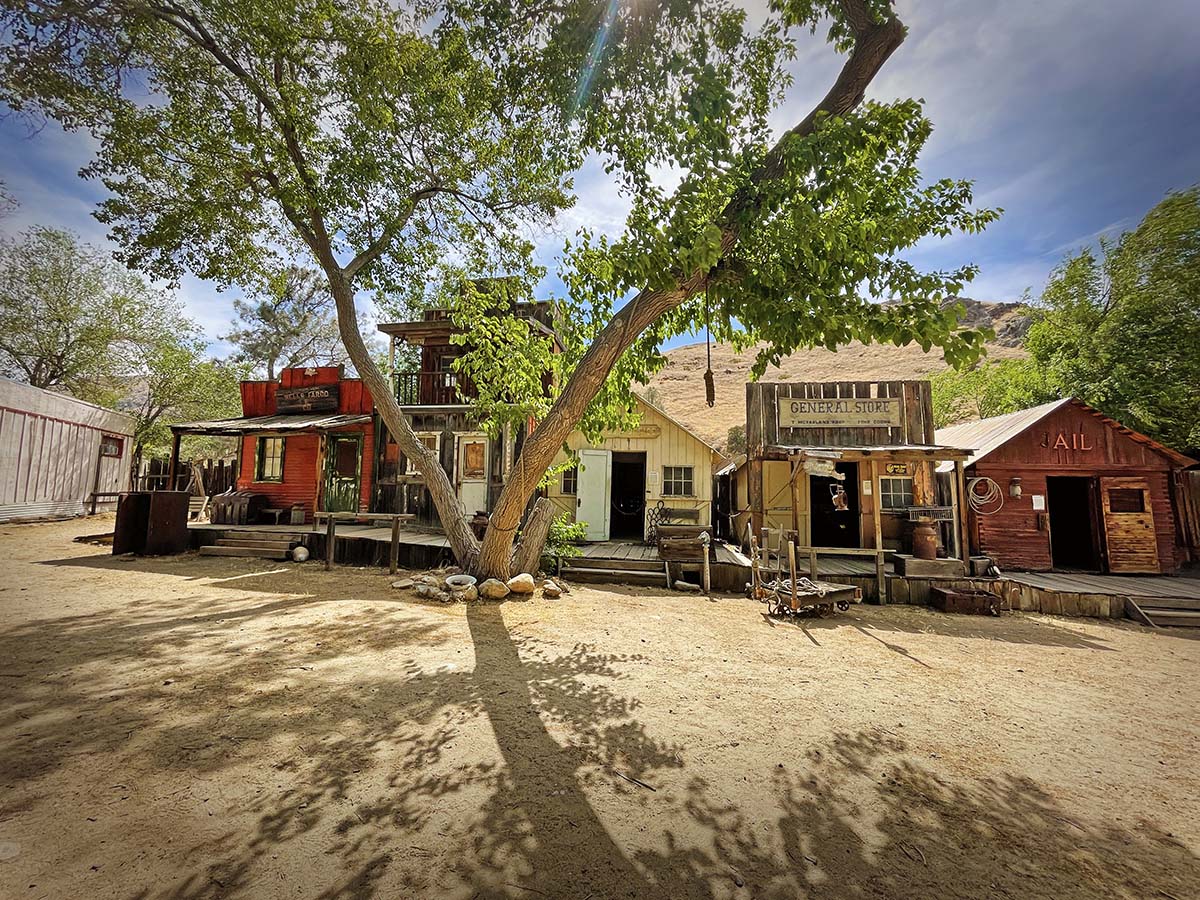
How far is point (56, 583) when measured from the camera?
709 centimetres

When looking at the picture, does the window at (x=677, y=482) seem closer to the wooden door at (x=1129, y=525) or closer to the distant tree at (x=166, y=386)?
the wooden door at (x=1129, y=525)

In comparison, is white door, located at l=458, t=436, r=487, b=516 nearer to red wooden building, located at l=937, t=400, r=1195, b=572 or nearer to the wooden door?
red wooden building, located at l=937, t=400, r=1195, b=572

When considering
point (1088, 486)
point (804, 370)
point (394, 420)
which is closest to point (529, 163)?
point (394, 420)

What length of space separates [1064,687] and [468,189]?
11690mm

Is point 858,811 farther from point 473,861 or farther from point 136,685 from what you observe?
point 136,685

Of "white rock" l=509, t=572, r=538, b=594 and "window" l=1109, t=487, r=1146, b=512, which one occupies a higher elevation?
"window" l=1109, t=487, r=1146, b=512

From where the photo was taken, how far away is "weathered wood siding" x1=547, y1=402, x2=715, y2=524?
1276cm

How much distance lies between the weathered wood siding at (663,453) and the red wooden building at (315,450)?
627 cm

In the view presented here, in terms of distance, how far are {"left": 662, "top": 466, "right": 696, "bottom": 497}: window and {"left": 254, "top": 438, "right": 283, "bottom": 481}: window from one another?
1183cm

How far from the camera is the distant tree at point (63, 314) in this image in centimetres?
1750

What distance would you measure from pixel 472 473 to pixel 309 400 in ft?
20.1

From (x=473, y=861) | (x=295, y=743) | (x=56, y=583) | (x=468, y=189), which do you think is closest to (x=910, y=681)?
(x=473, y=861)

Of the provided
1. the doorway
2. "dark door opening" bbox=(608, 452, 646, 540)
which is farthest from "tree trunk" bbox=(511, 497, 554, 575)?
the doorway

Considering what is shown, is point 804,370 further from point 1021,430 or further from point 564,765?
point 564,765
